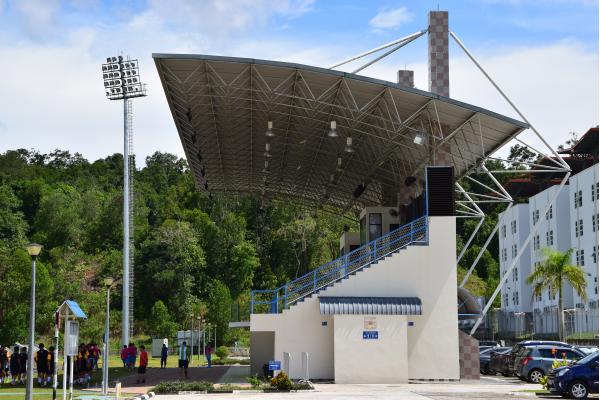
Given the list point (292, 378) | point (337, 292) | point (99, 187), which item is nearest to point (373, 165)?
point (337, 292)

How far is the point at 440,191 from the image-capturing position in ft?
108

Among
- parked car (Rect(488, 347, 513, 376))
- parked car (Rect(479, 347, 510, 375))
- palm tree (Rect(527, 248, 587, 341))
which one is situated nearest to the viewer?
parked car (Rect(488, 347, 513, 376))

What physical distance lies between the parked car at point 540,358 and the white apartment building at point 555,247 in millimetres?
20924

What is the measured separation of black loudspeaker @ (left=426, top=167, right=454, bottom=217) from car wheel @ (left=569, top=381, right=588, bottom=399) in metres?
9.93

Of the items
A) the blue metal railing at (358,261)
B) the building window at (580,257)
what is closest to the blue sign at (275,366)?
the blue metal railing at (358,261)

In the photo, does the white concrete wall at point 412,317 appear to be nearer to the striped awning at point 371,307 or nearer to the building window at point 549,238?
the striped awning at point 371,307

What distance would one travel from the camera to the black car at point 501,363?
119 feet

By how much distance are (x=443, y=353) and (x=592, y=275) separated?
31.5 m

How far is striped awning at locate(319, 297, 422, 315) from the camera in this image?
31781 mm

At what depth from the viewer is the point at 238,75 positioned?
3144cm

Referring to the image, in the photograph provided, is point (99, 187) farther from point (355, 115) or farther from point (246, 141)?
point (355, 115)

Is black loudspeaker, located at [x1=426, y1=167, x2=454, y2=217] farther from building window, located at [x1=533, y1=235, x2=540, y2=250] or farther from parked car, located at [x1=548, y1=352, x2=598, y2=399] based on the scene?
→ building window, located at [x1=533, y1=235, x2=540, y2=250]

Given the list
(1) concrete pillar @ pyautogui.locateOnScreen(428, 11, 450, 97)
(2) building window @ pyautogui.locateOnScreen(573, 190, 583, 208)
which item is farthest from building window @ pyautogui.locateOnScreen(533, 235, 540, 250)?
(1) concrete pillar @ pyautogui.locateOnScreen(428, 11, 450, 97)

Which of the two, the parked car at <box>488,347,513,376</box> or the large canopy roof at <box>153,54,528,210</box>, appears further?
the parked car at <box>488,347,513,376</box>
